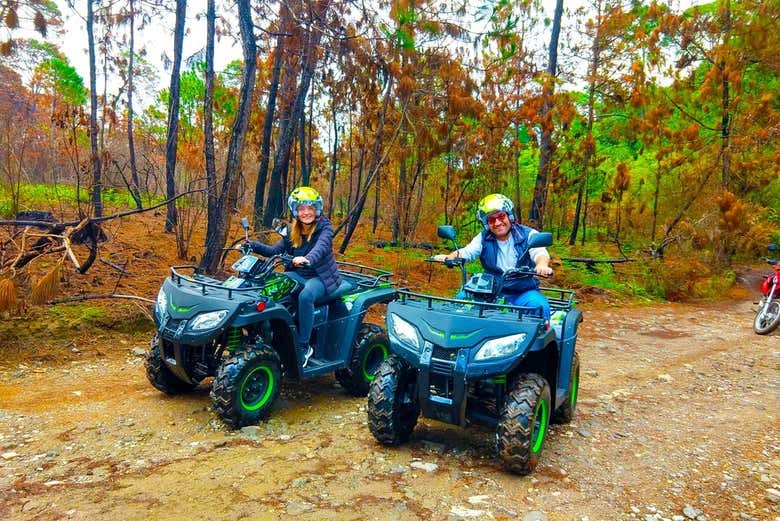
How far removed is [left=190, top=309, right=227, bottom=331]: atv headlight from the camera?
3.96 meters

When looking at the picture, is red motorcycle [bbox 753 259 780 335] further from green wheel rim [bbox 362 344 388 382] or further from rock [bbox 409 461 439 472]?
rock [bbox 409 461 439 472]

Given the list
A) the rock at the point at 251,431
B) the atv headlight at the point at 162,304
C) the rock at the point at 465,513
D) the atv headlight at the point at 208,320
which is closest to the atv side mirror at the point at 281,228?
the atv headlight at the point at 162,304

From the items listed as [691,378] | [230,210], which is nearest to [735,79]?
[691,378]

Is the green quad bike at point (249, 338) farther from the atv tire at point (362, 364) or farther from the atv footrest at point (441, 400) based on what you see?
the atv footrest at point (441, 400)

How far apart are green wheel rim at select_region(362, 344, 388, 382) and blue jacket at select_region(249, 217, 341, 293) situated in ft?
2.31

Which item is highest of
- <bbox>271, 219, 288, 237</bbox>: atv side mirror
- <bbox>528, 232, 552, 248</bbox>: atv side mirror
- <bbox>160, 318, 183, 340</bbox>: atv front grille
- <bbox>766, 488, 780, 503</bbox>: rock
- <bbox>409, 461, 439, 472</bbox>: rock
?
<bbox>528, 232, 552, 248</bbox>: atv side mirror

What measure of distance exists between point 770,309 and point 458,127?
6225 mm

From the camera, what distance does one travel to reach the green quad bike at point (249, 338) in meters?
4.00

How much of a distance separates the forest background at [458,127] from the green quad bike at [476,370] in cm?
437

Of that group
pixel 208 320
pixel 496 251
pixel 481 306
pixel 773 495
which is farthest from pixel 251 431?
pixel 773 495

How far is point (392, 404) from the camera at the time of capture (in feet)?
12.0

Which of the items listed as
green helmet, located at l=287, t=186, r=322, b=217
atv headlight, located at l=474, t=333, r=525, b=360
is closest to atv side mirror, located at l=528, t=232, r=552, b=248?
atv headlight, located at l=474, t=333, r=525, b=360

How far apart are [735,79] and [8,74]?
22.7 m

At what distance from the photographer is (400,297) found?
4.09 metres
